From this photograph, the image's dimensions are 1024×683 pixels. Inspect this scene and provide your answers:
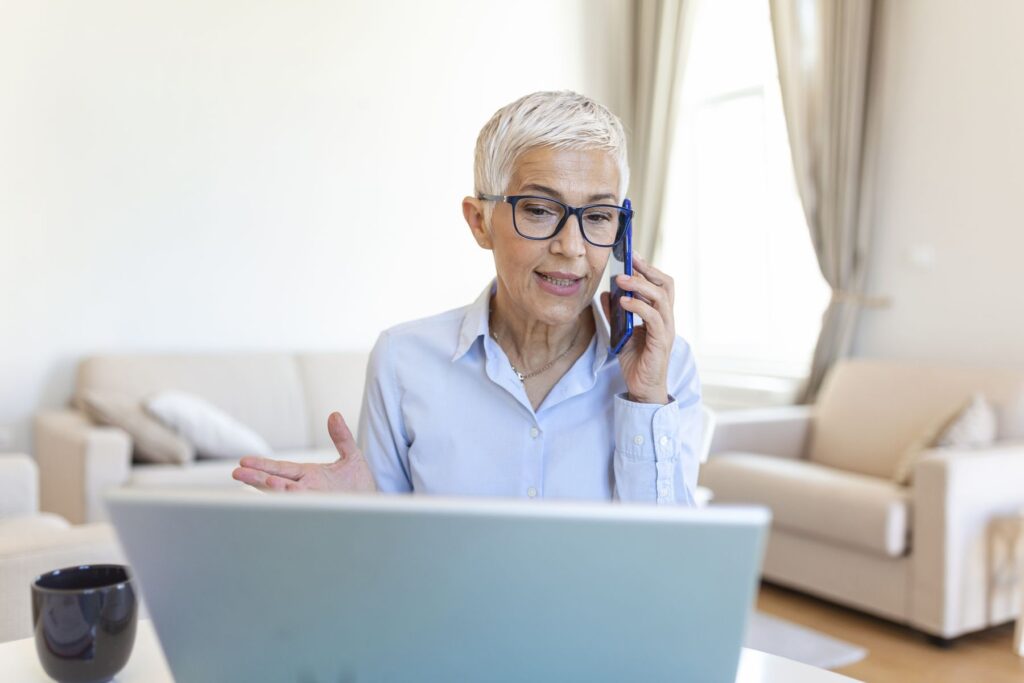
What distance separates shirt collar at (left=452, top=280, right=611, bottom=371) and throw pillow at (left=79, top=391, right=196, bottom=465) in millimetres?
2342

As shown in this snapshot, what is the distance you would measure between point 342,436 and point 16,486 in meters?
2.19

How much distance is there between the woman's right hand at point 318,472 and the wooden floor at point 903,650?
2146 mm

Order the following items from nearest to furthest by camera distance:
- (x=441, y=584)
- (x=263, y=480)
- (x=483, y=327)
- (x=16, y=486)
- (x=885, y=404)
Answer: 1. (x=441, y=584)
2. (x=263, y=480)
3. (x=483, y=327)
4. (x=16, y=486)
5. (x=885, y=404)

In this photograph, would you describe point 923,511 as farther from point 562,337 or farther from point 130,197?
point 130,197

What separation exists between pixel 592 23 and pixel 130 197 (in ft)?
8.51

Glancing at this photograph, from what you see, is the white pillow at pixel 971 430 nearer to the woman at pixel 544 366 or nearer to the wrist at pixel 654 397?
the woman at pixel 544 366

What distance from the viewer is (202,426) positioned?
3.55 metres

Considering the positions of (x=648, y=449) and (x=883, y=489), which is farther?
(x=883, y=489)

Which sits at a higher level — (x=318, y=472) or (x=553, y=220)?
(x=553, y=220)

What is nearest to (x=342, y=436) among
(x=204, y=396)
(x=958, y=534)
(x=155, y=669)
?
(x=155, y=669)

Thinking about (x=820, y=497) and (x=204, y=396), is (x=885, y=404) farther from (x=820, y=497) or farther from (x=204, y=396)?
(x=204, y=396)

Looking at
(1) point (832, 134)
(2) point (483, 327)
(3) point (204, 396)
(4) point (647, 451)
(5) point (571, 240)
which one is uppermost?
(1) point (832, 134)

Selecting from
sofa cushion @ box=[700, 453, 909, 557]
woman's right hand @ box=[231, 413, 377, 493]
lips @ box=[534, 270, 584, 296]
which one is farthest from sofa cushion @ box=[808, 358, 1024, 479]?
woman's right hand @ box=[231, 413, 377, 493]

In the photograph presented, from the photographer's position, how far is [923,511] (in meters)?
2.99
